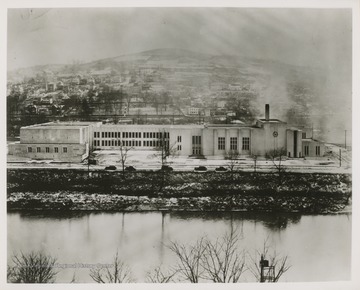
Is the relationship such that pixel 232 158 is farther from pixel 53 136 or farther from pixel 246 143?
pixel 53 136

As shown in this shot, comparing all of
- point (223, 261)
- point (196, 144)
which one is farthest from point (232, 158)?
point (223, 261)

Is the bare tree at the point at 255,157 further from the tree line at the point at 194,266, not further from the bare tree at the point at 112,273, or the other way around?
the bare tree at the point at 112,273

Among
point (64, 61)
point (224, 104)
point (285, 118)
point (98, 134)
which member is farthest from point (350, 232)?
point (64, 61)

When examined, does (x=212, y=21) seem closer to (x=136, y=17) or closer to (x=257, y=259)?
(x=136, y=17)

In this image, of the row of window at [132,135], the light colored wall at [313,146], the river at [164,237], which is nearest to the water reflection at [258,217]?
the river at [164,237]

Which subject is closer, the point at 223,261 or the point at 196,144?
the point at 223,261

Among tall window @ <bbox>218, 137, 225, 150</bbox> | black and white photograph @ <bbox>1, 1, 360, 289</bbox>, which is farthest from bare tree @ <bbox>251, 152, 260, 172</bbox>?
tall window @ <bbox>218, 137, 225, 150</bbox>
